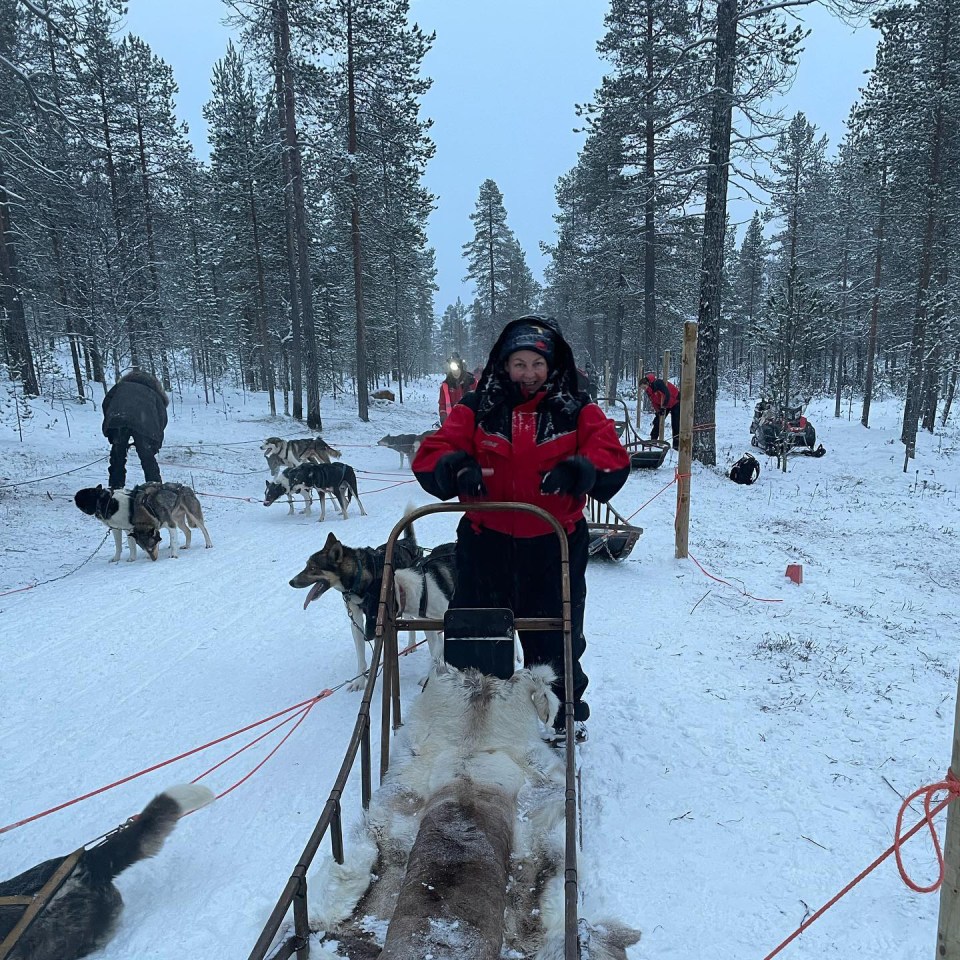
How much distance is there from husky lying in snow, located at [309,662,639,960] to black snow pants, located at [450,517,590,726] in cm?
36

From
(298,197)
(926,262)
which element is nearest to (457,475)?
(298,197)

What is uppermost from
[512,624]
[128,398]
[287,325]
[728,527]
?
[287,325]

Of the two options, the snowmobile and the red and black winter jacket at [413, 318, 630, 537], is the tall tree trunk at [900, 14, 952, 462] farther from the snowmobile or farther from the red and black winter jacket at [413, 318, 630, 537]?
the red and black winter jacket at [413, 318, 630, 537]

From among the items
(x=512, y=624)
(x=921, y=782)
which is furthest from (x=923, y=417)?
(x=512, y=624)

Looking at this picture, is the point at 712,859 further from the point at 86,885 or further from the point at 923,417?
the point at 923,417

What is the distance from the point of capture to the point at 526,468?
117 inches

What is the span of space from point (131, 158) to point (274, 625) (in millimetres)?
19740

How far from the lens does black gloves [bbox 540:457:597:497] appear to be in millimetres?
2709

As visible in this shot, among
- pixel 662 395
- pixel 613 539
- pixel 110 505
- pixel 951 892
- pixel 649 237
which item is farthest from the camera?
pixel 649 237

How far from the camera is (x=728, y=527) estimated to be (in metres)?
8.50

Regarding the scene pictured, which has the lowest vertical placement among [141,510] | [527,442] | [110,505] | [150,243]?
[141,510]

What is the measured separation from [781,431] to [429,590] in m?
13.6

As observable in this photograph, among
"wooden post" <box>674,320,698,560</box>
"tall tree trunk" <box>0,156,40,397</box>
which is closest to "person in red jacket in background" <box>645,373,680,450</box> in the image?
"wooden post" <box>674,320,698,560</box>

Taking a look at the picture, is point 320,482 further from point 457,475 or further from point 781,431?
point 781,431
